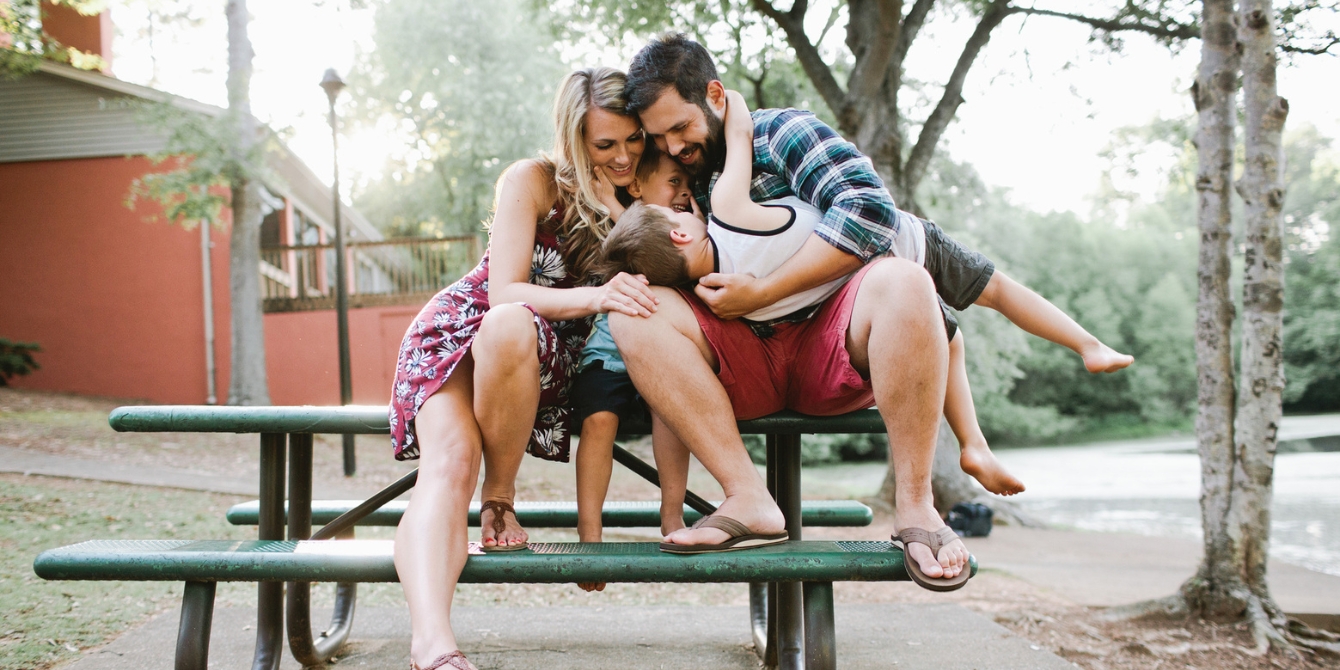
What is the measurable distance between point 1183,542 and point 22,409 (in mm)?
13578

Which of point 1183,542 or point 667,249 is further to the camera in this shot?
point 1183,542

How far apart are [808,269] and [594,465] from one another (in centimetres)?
70

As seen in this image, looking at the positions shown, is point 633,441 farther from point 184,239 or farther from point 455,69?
point 455,69

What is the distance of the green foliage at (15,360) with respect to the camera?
13469 millimetres

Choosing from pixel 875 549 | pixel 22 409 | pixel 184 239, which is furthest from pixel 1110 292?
pixel 875 549

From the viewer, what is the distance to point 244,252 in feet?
40.4

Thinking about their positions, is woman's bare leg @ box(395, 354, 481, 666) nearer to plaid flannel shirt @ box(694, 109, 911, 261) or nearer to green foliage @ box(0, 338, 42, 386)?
plaid flannel shirt @ box(694, 109, 911, 261)

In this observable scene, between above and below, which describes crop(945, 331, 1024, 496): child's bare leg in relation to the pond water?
above

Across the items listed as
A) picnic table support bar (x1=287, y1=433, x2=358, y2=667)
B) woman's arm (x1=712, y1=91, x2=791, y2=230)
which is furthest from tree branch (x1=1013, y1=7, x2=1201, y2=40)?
picnic table support bar (x1=287, y1=433, x2=358, y2=667)

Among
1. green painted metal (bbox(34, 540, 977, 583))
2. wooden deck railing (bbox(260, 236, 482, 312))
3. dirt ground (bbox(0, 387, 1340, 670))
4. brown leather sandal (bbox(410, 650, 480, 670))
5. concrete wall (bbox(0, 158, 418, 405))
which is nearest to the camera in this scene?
brown leather sandal (bbox(410, 650, 480, 670))

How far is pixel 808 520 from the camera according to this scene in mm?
2846

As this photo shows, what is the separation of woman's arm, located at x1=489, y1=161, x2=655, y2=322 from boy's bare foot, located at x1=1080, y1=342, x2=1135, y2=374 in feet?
3.91

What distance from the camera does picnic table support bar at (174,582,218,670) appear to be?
1.93 m

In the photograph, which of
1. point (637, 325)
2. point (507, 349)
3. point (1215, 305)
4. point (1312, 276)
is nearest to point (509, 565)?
point (507, 349)
